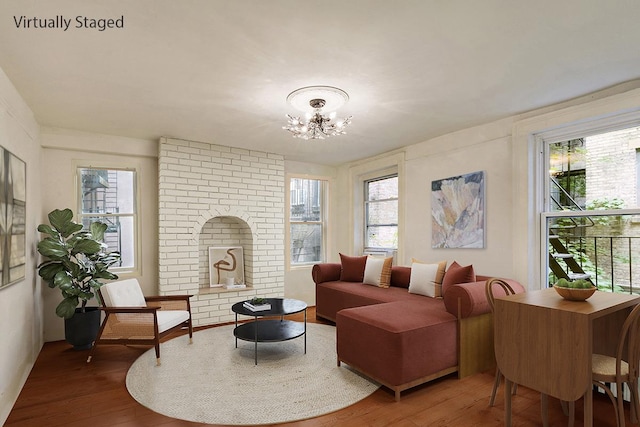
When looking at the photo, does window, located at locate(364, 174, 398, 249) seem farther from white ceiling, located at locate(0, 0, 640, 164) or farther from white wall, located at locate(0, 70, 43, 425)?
white wall, located at locate(0, 70, 43, 425)

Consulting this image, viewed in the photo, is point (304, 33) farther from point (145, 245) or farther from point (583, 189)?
point (145, 245)

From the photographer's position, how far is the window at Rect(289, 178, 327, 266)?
613 centimetres

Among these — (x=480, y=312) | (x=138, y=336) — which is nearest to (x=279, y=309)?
(x=138, y=336)

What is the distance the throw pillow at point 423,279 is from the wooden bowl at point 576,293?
1.65 meters

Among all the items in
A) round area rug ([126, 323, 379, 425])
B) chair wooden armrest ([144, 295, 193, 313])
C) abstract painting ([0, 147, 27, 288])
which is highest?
abstract painting ([0, 147, 27, 288])

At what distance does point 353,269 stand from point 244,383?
240cm

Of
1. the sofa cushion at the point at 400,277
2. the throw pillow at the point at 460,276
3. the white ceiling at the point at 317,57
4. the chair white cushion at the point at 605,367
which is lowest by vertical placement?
the chair white cushion at the point at 605,367

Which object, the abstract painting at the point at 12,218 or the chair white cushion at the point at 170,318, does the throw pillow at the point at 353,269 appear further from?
the abstract painting at the point at 12,218

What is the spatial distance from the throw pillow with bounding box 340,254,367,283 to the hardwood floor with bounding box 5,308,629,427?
6.75 ft

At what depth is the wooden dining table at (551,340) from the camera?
75.7 inches

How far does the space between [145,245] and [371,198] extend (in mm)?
3518

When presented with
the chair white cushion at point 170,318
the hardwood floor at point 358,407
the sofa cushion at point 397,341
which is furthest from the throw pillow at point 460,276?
the chair white cushion at point 170,318

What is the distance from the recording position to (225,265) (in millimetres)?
5477

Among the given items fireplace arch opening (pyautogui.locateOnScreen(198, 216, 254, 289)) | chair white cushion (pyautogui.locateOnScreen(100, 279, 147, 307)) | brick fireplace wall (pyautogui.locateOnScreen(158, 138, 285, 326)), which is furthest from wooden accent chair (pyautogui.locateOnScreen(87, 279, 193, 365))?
fireplace arch opening (pyautogui.locateOnScreen(198, 216, 254, 289))
